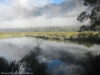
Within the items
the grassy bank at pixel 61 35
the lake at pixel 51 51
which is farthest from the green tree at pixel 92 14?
the lake at pixel 51 51

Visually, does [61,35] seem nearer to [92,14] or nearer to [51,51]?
[51,51]

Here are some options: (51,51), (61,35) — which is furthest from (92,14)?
(51,51)

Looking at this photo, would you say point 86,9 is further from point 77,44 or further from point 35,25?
point 35,25

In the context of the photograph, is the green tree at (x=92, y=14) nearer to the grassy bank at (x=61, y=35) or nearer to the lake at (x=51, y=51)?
the grassy bank at (x=61, y=35)

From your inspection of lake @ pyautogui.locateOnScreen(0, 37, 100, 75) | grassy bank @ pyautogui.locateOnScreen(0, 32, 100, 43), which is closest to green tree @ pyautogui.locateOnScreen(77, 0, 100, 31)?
grassy bank @ pyautogui.locateOnScreen(0, 32, 100, 43)

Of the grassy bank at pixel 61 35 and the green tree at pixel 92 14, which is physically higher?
the green tree at pixel 92 14

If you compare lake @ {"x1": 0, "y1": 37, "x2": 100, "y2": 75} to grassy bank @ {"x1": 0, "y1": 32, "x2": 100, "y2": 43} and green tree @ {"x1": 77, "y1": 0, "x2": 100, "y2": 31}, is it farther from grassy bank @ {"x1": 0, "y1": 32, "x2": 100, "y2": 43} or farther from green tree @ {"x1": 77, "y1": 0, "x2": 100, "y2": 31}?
green tree @ {"x1": 77, "y1": 0, "x2": 100, "y2": 31}

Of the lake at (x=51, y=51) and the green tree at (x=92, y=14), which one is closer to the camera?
the lake at (x=51, y=51)

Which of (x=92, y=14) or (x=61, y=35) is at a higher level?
(x=92, y=14)

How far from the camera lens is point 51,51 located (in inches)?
123

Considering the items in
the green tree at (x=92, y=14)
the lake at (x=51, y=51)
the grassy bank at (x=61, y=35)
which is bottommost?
the lake at (x=51, y=51)

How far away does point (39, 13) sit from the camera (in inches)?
124

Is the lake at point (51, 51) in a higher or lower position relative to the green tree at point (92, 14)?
lower

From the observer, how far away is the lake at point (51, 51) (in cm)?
306
